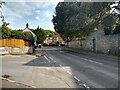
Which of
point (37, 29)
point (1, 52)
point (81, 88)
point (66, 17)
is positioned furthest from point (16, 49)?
point (37, 29)

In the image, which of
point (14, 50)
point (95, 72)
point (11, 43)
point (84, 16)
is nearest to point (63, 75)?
point (95, 72)

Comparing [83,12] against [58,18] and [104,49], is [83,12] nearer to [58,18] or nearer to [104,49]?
[104,49]

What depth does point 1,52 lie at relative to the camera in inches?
1371

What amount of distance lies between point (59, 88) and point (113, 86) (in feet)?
6.96

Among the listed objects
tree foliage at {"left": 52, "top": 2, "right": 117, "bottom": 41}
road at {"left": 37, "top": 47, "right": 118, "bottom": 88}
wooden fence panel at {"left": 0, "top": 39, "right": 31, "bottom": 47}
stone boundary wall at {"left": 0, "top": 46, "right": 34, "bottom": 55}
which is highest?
tree foliage at {"left": 52, "top": 2, "right": 117, "bottom": 41}

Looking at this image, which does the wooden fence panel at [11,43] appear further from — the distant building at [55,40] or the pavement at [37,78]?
the distant building at [55,40]

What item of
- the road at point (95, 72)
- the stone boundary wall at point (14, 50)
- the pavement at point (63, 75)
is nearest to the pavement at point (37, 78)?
the pavement at point (63, 75)

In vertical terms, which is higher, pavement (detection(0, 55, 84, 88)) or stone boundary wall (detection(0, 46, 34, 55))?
stone boundary wall (detection(0, 46, 34, 55))

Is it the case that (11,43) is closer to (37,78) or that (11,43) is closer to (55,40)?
(37,78)

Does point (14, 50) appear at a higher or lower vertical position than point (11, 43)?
lower

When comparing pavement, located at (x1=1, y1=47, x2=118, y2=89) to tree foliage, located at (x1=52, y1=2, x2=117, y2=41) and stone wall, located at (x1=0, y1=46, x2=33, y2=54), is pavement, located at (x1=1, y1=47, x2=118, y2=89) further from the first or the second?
tree foliage, located at (x1=52, y1=2, x2=117, y2=41)

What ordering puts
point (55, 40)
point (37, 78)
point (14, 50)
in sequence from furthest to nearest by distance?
point (55, 40) → point (14, 50) → point (37, 78)

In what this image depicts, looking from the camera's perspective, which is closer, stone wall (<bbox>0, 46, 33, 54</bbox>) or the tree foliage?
stone wall (<bbox>0, 46, 33, 54</bbox>)

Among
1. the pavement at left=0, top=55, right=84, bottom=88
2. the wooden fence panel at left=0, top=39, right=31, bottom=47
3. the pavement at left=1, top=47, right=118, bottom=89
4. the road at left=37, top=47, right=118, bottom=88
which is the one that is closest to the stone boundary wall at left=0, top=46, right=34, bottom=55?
the wooden fence panel at left=0, top=39, right=31, bottom=47
